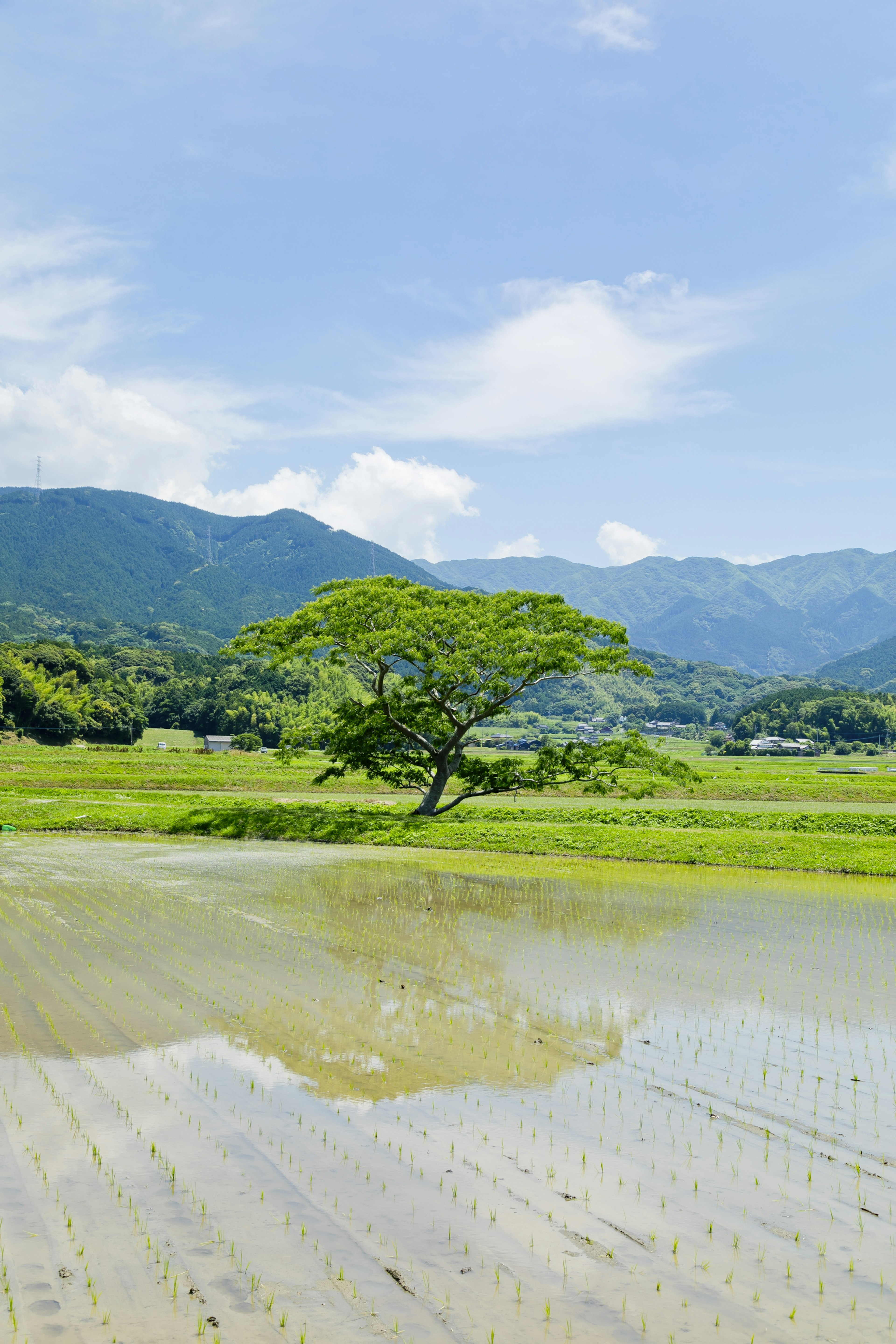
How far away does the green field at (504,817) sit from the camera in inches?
1040

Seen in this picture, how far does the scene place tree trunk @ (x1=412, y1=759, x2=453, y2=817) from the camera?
3219cm

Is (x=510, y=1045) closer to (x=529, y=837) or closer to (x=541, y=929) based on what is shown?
(x=541, y=929)

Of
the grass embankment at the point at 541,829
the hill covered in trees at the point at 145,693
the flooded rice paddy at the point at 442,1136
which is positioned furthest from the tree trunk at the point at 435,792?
the hill covered in trees at the point at 145,693

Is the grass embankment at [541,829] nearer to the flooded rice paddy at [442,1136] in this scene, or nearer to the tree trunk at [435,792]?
the tree trunk at [435,792]

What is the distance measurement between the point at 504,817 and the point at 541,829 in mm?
3842

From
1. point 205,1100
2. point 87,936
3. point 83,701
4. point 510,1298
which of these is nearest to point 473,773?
point 87,936

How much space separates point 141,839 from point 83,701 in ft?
256

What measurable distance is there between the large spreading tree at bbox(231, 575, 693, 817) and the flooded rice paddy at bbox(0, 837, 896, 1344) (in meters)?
15.9

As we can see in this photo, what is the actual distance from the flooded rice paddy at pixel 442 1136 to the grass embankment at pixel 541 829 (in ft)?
36.8

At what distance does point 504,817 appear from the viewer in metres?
33.0

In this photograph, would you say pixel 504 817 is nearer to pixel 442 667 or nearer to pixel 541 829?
pixel 541 829

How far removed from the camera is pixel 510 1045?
937 centimetres

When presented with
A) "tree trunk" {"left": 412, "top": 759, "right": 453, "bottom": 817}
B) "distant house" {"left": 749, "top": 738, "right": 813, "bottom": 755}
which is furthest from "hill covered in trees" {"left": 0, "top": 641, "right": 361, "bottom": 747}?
"tree trunk" {"left": 412, "top": 759, "right": 453, "bottom": 817}

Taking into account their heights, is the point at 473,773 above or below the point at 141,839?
above
